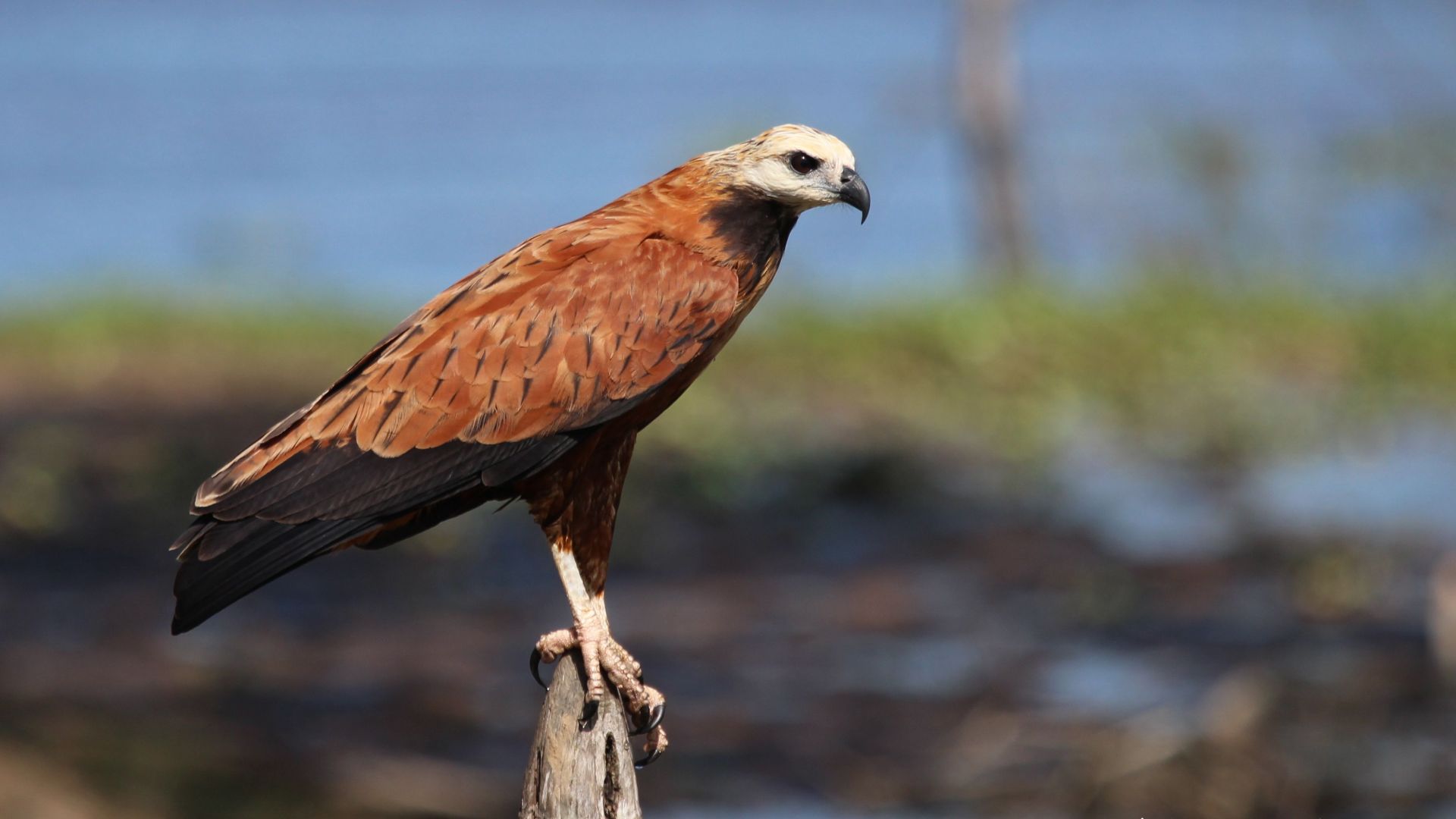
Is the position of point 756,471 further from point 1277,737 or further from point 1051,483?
point 1277,737

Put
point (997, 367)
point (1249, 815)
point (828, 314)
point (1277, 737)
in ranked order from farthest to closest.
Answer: point (828, 314)
point (997, 367)
point (1277, 737)
point (1249, 815)

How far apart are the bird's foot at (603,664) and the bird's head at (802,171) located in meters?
1.01

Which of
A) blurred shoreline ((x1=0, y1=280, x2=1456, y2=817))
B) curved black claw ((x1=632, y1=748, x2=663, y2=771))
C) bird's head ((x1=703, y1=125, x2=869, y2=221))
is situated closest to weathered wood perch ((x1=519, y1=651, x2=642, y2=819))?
curved black claw ((x1=632, y1=748, x2=663, y2=771))

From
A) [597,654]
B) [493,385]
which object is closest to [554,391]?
[493,385]

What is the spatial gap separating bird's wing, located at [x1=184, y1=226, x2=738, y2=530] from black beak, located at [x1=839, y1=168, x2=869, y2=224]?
303 millimetres

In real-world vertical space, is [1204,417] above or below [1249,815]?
above

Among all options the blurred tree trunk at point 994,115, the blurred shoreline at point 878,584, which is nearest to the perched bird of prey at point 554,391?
the blurred shoreline at point 878,584

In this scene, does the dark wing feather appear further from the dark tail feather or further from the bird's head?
the bird's head

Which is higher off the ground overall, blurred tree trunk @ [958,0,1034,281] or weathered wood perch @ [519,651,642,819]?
blurred tree trunk @ [958,0,1034,281]

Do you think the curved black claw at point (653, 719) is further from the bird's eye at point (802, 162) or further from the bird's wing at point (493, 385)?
the bird's eye at point (802, 162)

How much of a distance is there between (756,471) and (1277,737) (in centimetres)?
332

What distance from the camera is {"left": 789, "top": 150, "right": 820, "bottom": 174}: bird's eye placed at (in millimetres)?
3717

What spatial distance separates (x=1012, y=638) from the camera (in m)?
7.01

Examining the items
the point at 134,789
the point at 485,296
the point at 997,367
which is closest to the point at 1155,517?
the point at 997,367
